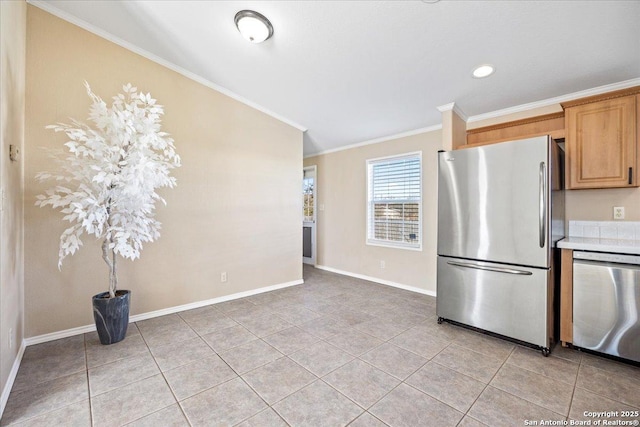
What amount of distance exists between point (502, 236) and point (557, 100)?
1678 millimetres

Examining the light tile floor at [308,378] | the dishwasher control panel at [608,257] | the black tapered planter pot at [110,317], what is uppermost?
the dishwasher control panel at [608,257]

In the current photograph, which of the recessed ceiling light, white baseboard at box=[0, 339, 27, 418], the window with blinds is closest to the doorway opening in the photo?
the window with blinds

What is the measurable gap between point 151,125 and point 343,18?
1.88 m

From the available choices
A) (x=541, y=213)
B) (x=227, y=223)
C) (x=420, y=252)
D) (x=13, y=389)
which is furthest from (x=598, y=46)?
(x=13, y=389)

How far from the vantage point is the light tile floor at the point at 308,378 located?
1.61 m

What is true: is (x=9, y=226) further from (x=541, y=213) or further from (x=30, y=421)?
(x=541, y=213)

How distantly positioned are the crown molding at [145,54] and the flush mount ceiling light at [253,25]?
4.04 ft

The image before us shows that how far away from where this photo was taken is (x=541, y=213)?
2.29 metres

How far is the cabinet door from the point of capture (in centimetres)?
236

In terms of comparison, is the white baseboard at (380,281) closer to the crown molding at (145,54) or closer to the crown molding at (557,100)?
the crown molding at (557,100)

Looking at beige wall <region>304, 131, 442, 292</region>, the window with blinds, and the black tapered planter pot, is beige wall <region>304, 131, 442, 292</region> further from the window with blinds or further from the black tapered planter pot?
the black tapered planter pot

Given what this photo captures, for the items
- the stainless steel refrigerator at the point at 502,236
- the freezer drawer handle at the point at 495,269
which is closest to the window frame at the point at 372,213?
the stainless steel refrigerator at the point at 502,236

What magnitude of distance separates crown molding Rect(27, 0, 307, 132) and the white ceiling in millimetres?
17

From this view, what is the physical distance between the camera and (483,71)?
259cm
